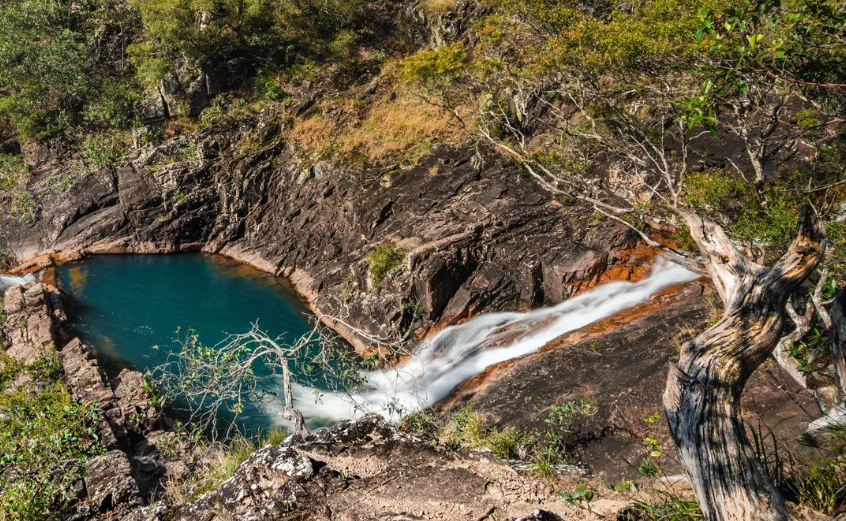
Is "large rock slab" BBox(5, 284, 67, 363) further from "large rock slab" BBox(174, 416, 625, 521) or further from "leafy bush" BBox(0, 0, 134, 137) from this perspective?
"leafy bush" BBox(0, 0, 134, 137)

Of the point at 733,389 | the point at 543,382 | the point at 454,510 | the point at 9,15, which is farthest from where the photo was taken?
the point at 9,15

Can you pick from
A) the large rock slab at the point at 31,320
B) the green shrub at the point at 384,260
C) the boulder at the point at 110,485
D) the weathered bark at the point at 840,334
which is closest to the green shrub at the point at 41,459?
the boulder at the point at 110,485

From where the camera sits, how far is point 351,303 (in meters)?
17.8

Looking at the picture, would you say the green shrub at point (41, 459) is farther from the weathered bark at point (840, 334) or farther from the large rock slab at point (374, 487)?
the weathered bark at point (840, 334)

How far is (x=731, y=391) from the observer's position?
362cm

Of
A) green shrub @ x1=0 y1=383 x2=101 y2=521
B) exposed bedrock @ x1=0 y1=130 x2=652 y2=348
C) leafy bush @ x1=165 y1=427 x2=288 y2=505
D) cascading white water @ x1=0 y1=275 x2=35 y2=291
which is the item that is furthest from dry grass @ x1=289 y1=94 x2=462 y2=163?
green shrub @ x1=0 y1=383 x2=101 y2=521

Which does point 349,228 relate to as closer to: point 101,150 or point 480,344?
point 480,344

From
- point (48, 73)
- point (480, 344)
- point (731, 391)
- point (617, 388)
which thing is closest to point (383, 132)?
point (480, 344)

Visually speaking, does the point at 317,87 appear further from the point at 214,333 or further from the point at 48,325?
the point at 48,325

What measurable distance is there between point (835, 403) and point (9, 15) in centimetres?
3457

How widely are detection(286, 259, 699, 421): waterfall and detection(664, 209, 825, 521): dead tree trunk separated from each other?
9435mm

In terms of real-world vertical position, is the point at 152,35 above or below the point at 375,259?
above

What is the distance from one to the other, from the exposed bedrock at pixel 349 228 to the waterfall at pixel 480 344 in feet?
1.75

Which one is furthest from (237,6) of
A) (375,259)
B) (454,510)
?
(454,510)
